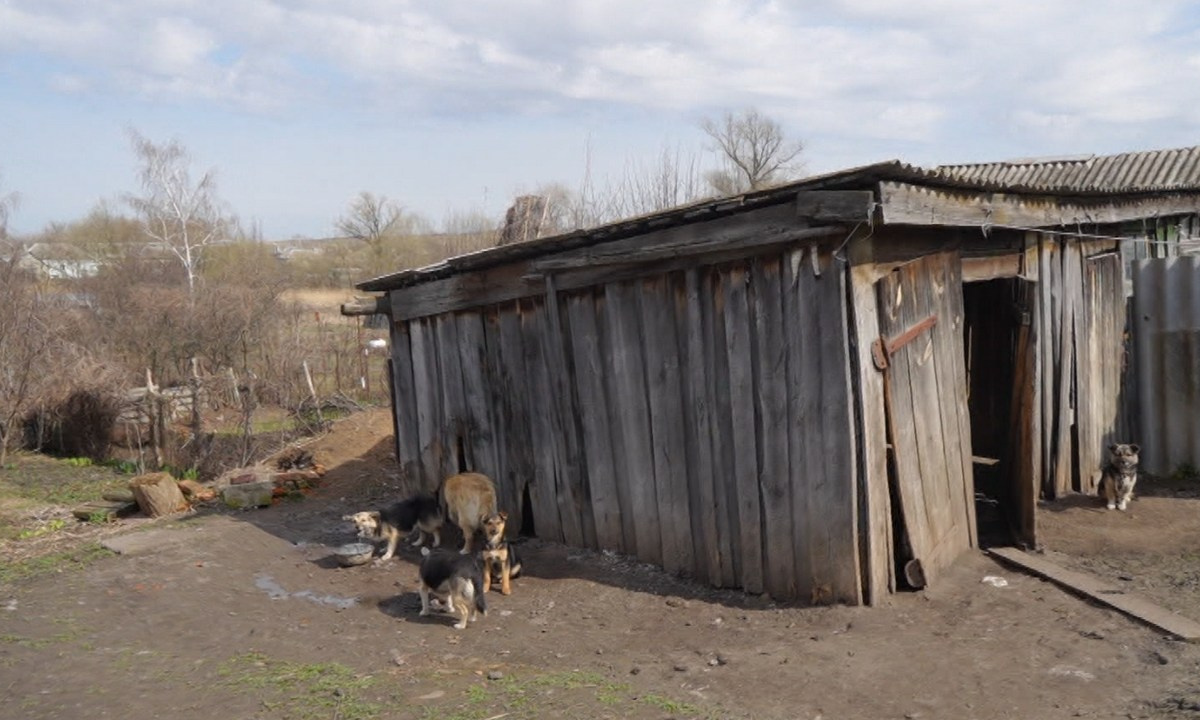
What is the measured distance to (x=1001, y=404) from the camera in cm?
1037

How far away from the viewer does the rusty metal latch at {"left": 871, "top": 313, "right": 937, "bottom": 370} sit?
6809mm

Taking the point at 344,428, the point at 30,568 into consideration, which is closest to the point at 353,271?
the point at 344,428

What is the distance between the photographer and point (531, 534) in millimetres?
9688

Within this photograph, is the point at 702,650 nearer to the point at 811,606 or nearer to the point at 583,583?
the point at 811,606

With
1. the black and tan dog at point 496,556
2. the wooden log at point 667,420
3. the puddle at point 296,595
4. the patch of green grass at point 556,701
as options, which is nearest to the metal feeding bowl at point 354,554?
the puddle at point 296,595

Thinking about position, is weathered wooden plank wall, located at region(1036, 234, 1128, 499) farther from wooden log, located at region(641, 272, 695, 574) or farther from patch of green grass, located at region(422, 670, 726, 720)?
patch of green grass, located at region(422, 670, 726, 720)

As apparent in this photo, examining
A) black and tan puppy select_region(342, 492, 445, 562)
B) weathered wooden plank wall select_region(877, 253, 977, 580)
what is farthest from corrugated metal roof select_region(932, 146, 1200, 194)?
black and tan puppy select_region(342, 492, 445, 562)

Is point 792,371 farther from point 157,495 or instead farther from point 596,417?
point 157,495

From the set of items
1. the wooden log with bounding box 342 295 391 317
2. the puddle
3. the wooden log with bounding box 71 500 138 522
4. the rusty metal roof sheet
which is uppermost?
the rusty metal roof sheet

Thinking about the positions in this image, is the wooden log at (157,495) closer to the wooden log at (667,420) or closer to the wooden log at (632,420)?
the wooden log at (632,420)

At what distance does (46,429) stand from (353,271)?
3175 cm

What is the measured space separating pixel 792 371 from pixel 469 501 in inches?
147

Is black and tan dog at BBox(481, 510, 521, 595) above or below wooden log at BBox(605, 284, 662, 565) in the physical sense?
below

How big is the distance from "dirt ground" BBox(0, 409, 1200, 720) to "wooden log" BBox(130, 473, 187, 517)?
2.91 m
